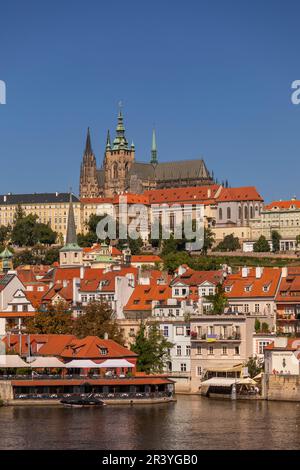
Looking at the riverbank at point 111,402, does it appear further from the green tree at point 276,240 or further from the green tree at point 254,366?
the green tree at point 276,240

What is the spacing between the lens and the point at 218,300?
69750mm

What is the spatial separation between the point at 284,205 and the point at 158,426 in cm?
13924

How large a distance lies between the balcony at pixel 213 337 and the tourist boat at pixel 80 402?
8564 millimetres

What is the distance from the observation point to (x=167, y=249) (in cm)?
15500

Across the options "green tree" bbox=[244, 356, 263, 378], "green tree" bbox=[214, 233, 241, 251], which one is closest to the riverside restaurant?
"green tree" bbox=[244, 356, 263, 378]

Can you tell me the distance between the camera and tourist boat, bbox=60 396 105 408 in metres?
59.2

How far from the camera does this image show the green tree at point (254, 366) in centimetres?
6388

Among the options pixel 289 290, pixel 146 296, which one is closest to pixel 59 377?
pixel 146 296

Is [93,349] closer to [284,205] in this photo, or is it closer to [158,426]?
[158,426]

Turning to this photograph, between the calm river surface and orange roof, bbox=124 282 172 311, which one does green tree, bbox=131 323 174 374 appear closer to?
Answer: orange roof, bbox=124 282 172 311

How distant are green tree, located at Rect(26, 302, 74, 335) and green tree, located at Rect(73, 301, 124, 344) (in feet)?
2.75
